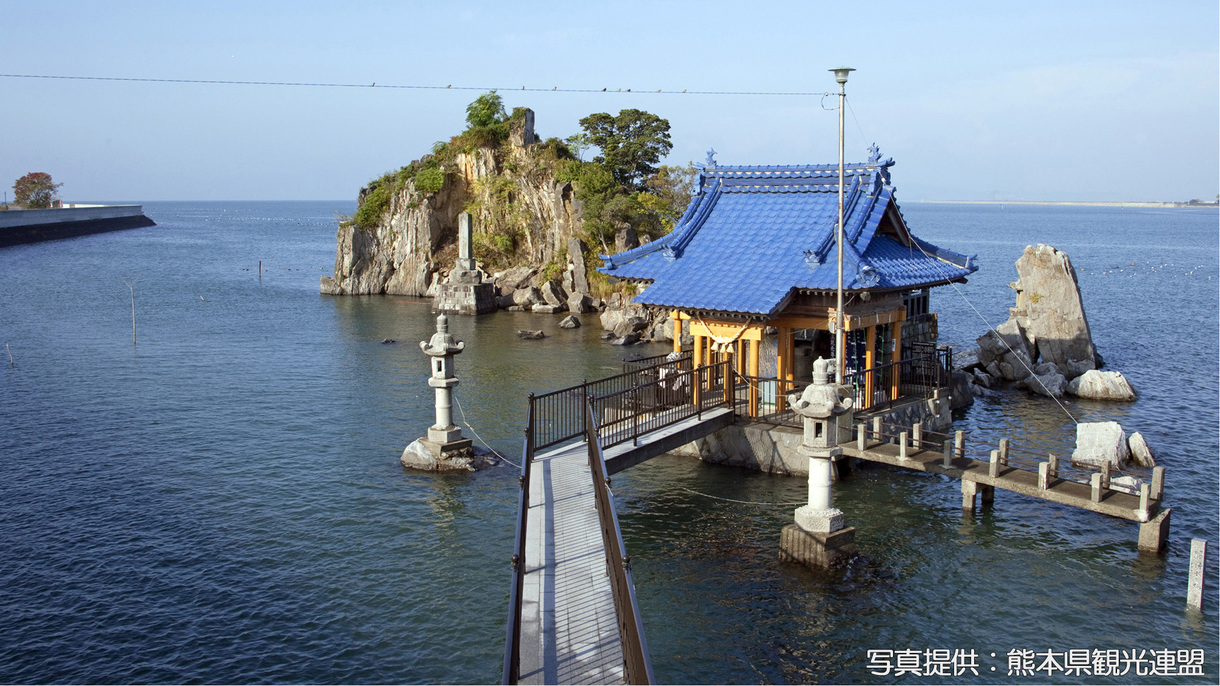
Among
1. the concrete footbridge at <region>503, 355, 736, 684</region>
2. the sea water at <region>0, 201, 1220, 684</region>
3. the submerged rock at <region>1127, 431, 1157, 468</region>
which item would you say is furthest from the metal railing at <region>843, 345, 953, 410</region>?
the submerged rock at <region>1127, 431, 1157, 468</region>

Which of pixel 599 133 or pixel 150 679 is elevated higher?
pixel 599 133

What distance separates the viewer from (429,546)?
19.2 metres

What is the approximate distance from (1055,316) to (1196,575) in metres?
25.7

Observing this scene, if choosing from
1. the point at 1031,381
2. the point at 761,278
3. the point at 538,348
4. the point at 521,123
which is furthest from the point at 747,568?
the point at 521,123

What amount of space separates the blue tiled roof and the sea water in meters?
4.91

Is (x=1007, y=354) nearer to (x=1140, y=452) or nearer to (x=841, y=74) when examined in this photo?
(x=1140, y=452)

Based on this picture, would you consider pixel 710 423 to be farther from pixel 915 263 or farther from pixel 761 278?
pixel 915 263

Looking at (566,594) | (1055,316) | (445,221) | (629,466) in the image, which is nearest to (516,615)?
(566,594)

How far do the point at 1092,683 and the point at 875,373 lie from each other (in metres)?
12.1

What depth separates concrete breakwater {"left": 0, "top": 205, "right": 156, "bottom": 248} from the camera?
4500 inches

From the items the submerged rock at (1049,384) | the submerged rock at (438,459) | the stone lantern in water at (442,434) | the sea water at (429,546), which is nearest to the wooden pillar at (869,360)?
the sea water at (429,546)

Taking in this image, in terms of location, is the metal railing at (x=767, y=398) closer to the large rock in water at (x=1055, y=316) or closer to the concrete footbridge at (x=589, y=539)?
the concrete footbridge at (x=589, y=539)

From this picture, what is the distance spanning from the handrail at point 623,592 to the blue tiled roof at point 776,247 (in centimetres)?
823

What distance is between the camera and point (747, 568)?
18.2 m
